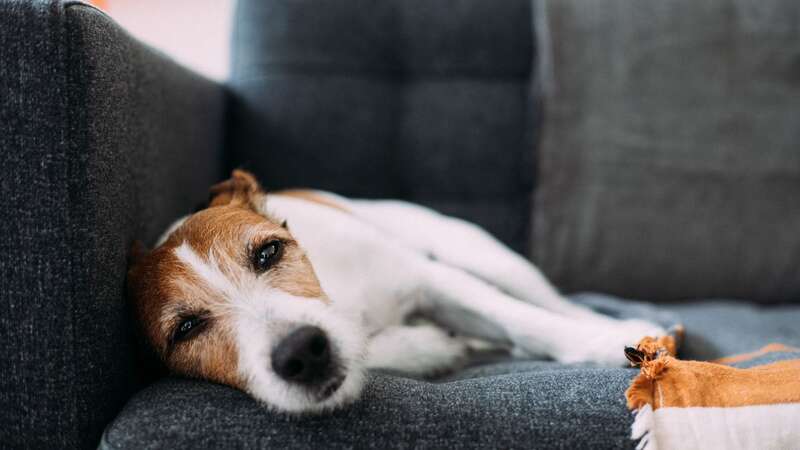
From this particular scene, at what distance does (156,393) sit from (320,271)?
53cm

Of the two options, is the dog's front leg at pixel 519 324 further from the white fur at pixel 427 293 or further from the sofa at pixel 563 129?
the sofa at pixel 563 129

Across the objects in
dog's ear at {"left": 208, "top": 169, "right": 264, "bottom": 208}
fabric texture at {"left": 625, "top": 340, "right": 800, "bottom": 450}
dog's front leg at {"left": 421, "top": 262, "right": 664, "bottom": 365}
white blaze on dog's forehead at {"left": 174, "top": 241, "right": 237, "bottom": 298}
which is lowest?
dog's front leg at {"left": 421, "top": 262, "right": 664, "bottom": 365}

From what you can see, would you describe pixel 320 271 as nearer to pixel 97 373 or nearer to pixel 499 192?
pixel 97 373

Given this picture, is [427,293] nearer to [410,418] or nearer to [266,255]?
[266,255]

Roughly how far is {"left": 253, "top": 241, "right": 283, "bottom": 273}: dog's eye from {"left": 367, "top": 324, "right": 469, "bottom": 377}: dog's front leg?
0.32 meters

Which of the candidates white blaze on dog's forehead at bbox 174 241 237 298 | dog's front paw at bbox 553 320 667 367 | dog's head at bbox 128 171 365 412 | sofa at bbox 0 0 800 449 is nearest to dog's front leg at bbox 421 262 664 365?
dog's front paw at bbox 553 320 667 367

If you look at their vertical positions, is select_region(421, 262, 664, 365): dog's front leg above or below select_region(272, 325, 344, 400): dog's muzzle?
below

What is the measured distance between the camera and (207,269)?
1.17 m

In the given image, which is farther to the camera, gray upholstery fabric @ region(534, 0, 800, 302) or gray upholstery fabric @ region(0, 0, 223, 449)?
gray upholstery fabric @ region(534, 0, 800, 302)

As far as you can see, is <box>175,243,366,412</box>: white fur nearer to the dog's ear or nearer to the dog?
the dog

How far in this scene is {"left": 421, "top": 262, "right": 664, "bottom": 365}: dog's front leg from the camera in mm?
1347

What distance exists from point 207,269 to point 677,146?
1622 millimetres

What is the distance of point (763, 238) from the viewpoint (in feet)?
6.58

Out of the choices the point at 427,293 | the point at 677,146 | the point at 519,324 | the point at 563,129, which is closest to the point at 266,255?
the point at 427,293
